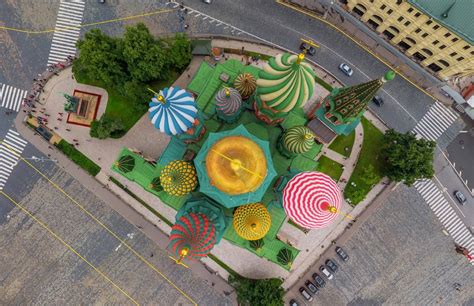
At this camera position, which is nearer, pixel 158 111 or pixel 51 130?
pixel 158 111

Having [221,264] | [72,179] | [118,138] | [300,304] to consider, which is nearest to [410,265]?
[300,304]

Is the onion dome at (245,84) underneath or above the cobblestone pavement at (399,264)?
above

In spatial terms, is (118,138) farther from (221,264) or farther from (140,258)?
(221,264)

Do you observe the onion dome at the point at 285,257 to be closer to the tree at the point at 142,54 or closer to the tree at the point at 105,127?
the tree at the point at 105,127

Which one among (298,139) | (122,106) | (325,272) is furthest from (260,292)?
(122,106)

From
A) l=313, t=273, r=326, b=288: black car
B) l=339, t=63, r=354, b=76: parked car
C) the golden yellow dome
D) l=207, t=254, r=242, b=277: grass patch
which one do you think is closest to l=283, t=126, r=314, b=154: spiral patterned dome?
the golden yellow dome

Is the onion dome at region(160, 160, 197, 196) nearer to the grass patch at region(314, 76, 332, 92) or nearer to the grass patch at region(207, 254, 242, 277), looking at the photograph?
the grass patch at region(207, 254, 242, 277)

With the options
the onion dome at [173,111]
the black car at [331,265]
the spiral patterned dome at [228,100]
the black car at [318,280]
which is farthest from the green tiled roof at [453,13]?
the black car at [318,280]

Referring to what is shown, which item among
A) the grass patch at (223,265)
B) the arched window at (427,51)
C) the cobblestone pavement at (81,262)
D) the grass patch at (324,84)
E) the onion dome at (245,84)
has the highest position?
the arched window at (427,51)
